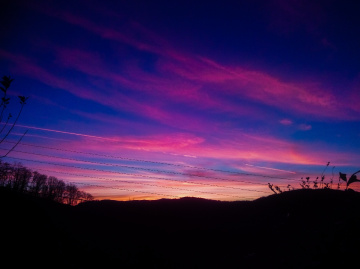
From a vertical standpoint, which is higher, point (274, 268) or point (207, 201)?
point (207, 201)

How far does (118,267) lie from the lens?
26.2ft

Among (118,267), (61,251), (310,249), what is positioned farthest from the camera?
(310,249)

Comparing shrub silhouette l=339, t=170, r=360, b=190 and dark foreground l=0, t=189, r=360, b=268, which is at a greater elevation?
shrub silhouette l=339, t=170, r=360, b=190

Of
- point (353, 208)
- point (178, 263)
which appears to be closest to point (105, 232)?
point (178, 263)

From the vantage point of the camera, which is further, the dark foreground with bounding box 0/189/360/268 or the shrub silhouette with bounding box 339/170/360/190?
the shrub silhouette with bounding box 339/170/360/190

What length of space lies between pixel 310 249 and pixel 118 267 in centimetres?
696

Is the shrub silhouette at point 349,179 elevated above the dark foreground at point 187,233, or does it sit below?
above

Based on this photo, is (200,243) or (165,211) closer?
(200,243)

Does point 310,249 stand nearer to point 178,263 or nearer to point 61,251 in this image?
point 178,263

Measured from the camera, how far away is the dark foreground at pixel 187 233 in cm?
600

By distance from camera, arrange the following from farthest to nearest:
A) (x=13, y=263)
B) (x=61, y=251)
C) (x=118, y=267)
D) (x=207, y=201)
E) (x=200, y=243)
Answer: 1. (x=207, y=201)
2. (x=200, y=243)
3. (x=118, y=267)
4. (x=61, y=251)
5. (x=13, y=263)

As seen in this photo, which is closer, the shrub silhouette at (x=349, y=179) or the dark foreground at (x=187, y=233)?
the dark foreground at (x=187, y=233)

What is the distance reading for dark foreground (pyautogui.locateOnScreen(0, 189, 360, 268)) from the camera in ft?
19.7

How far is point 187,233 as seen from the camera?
12688mm
